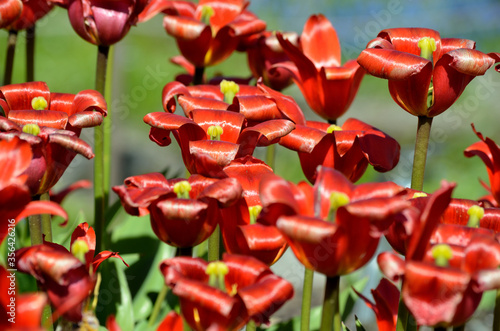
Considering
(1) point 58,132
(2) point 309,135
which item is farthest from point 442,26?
(1) point 58,132

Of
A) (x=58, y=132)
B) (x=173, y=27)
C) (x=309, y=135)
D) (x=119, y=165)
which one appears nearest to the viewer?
(x=58, y=132)

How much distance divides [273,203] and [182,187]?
0.43 ft

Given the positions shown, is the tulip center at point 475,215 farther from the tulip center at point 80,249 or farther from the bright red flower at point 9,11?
the bright red flower at point 9,11

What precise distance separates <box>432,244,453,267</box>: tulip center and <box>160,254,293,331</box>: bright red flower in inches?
5.3

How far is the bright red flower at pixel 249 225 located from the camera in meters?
0.71

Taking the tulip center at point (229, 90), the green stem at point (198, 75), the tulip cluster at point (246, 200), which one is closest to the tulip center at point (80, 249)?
the tulip cluster at point (246, 200)

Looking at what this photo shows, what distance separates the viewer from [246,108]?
941 mm

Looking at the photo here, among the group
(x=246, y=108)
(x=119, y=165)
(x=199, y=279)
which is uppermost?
(x=246, y=108)

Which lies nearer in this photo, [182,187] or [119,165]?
[182,187]

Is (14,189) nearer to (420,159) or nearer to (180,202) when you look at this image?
A: (180,202)

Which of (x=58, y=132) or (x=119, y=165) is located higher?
(x=58, y=132)

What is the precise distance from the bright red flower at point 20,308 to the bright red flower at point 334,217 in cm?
21

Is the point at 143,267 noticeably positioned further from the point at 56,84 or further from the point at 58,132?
the point at 56,84

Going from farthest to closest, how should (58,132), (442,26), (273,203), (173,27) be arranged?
(442,26) → (173,27) → (58,132) → (273,203)
